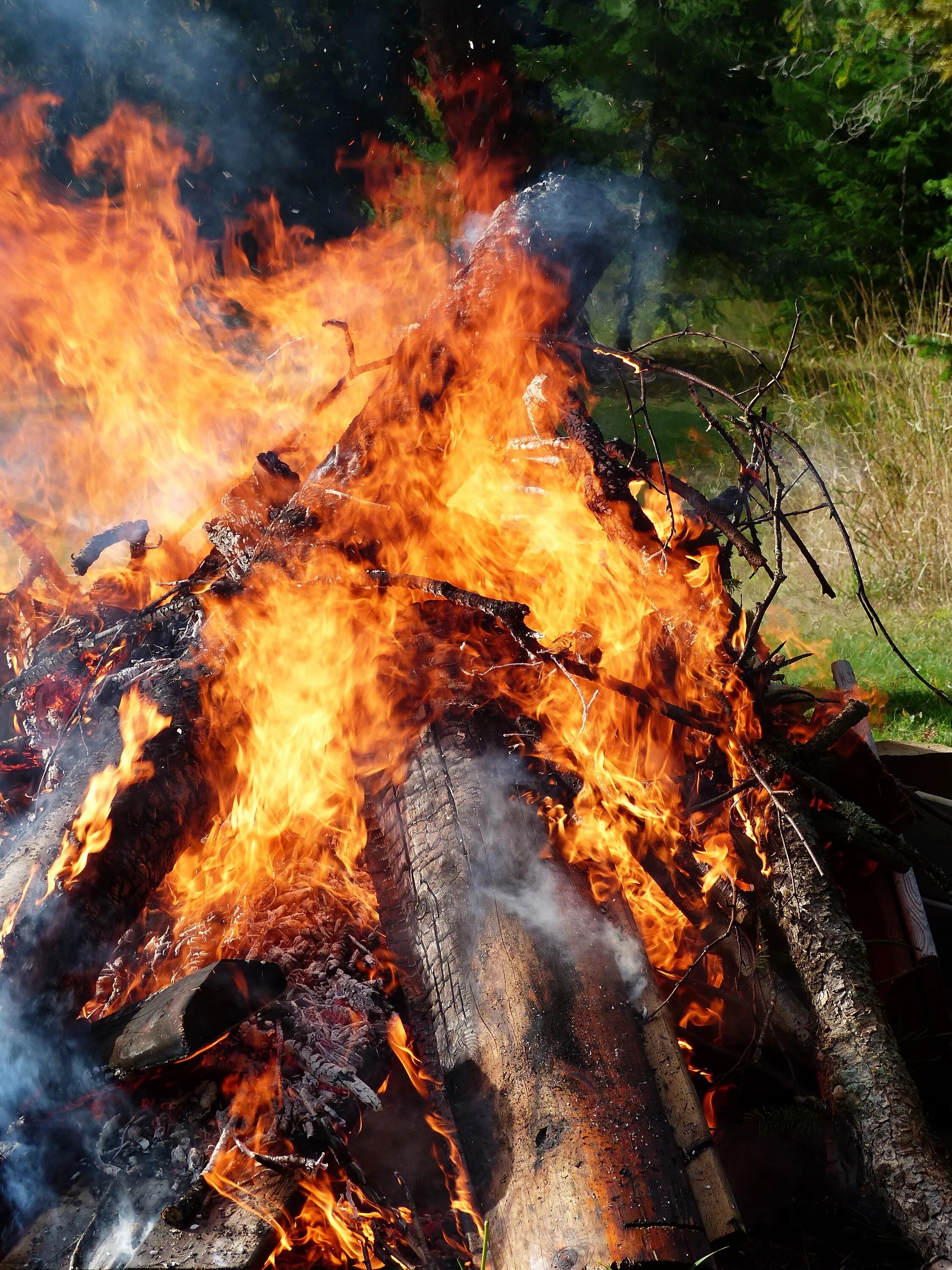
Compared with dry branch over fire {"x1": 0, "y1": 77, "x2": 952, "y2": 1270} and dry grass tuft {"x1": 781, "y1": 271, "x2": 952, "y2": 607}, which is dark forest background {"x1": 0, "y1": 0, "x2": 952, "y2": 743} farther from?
dry branch over fire {"x1": 0, "y1": 77, "x2": 952, "y2": 1270}

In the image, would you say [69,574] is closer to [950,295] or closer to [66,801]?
[66,801]

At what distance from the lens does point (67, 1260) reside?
2160 millimetres

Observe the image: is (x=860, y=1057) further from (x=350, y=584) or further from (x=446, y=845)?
(x=350, y=584)

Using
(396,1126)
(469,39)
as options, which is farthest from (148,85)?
(396,1126)

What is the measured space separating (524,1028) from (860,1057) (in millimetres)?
907

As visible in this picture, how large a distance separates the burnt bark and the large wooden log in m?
0.48

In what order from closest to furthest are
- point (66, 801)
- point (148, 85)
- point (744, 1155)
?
point (744, 1155)
point (66, 801)
point (148, 85)

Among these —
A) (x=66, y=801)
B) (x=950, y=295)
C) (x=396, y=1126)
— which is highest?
(x=950, y=295)

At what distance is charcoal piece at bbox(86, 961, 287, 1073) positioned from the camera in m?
2.39

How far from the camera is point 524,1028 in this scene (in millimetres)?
2391

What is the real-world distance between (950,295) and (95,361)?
7431mm

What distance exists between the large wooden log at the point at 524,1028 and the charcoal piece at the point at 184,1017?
578 millimetres

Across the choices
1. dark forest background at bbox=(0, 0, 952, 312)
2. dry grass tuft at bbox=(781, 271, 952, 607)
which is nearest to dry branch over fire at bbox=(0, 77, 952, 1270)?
dry grass tuft at bbox=(781, 271, 952, 607)

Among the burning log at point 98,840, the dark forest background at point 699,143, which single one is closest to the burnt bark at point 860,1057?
the burning log at point 98,840
